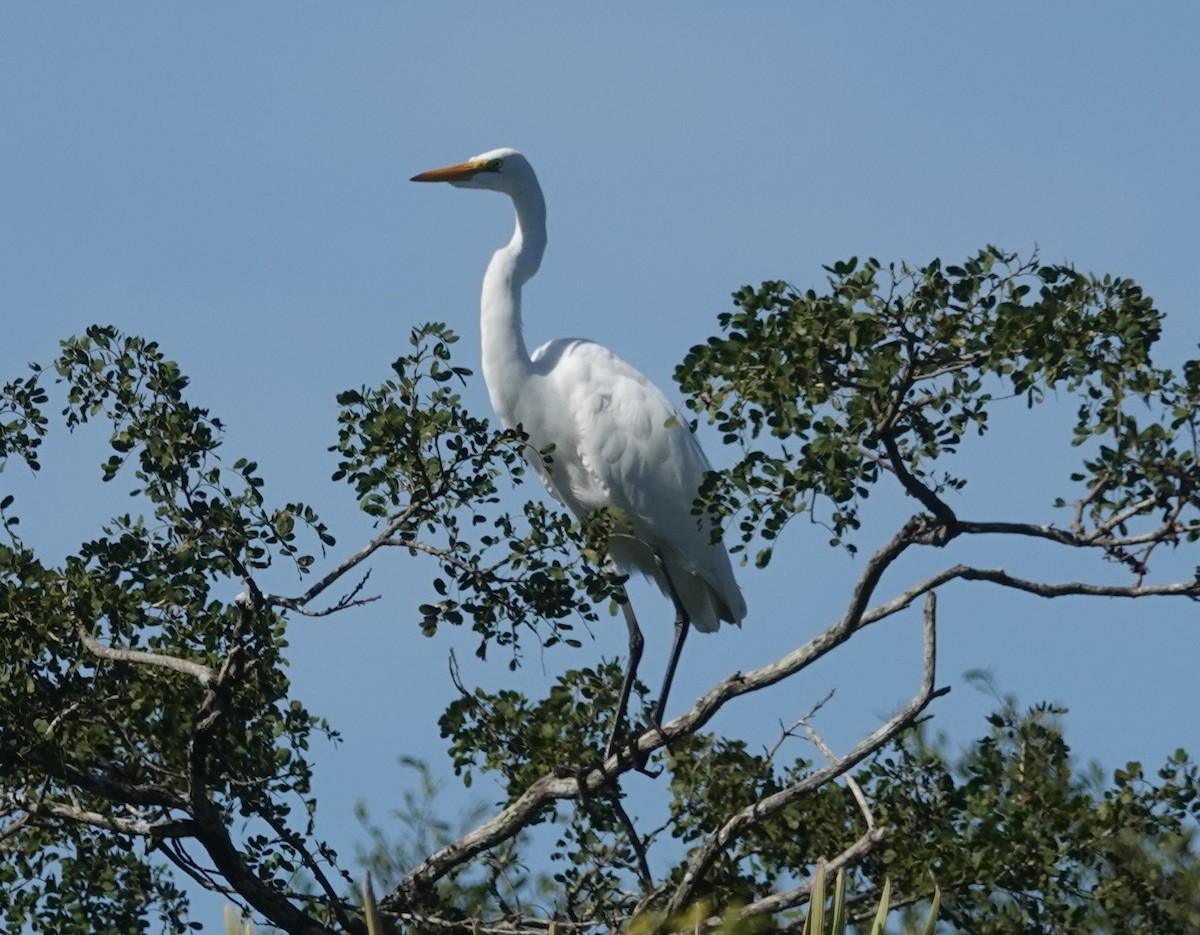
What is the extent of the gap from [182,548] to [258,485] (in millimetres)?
312

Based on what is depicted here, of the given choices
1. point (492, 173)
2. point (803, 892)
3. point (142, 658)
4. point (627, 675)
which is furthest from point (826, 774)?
point (492, 173)

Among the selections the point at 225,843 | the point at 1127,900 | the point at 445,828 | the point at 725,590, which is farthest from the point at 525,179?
the point at 1127,900

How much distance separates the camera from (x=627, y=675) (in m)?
6.23

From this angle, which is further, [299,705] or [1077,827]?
[299,705]

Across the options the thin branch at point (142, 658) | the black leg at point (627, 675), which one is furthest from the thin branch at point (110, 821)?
the black leg at point (627, 675)

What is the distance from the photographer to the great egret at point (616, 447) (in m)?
7.10

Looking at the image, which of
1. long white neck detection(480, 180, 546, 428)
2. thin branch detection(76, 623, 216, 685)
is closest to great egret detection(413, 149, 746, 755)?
long white neck detection(480, 180, 546, 428)

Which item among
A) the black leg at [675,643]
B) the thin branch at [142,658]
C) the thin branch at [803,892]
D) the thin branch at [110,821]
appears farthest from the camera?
the black leg at [675,643]

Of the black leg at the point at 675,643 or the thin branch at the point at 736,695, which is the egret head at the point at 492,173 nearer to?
the black leg at the point at 675,643

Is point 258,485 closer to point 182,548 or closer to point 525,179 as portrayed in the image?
point 182,548

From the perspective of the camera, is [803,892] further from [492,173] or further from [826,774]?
[492,173]

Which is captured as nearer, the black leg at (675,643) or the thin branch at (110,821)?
the thin branch at (110,821)

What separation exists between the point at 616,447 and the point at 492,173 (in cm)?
142

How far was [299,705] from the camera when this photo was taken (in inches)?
223
